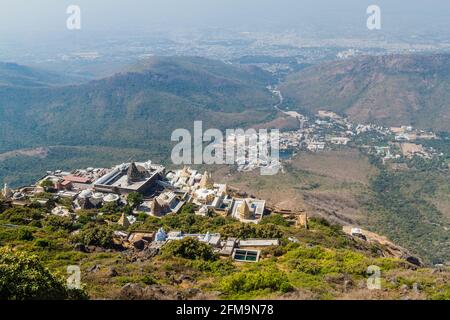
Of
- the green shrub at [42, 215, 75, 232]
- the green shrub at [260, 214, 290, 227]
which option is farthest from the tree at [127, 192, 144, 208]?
the green shrub at [260, 214, 290, 227]

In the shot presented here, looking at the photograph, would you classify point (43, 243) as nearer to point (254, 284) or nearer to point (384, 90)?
point (254, 284)

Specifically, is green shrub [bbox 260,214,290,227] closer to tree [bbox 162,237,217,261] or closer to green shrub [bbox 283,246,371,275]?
green shrub [bbox 283,246,371,275]

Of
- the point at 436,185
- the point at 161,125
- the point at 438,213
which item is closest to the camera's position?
the point at 438,213

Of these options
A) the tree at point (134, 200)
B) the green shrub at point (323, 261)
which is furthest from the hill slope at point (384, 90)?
the green shrub at point (323, 261)

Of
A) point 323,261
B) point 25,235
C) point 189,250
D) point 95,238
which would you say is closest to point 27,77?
point 25,235
